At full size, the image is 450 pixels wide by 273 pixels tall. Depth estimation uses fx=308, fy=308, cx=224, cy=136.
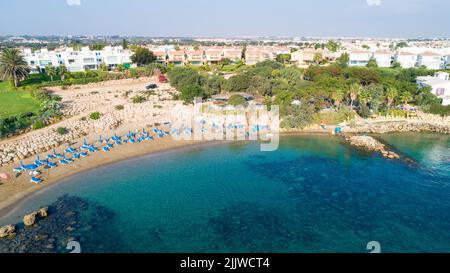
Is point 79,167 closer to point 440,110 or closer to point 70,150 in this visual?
point 70,150

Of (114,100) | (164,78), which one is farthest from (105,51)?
(114,100)

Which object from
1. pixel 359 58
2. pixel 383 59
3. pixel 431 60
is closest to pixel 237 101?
pixel 359 58

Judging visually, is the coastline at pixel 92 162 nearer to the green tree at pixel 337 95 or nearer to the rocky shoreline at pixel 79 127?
the rocky shoreline at pixel 79 127

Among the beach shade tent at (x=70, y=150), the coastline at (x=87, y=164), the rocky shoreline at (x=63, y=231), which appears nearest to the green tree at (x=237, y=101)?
the coastline at (x=87, y=164)

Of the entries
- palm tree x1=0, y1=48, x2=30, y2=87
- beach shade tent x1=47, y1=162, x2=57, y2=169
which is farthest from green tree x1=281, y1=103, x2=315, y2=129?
palm tree x1=0, y1=48, x2=30, y2=87

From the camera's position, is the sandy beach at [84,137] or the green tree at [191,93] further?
the green tree at [191,93]
